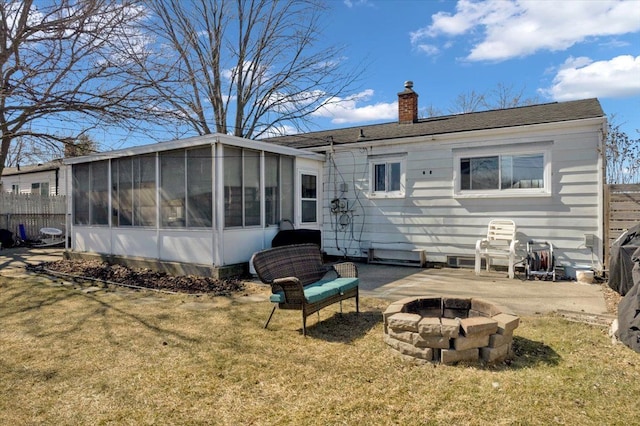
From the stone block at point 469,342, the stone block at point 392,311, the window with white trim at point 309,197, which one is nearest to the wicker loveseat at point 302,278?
the stone block at point 392,311

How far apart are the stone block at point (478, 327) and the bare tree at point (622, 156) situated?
10236 millimetres

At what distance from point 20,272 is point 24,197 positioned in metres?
9.12

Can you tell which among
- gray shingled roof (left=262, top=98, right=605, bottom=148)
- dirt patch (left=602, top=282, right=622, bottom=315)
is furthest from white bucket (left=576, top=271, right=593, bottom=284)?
gray shingled roof (left=262, top=98, right=605, bottom=148)

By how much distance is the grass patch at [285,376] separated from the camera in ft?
9.09

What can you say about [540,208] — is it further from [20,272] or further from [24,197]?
[24,197]

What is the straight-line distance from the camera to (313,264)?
560 cm

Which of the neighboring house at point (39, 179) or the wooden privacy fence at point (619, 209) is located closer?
the wooden privacy fence at point (619, 209)

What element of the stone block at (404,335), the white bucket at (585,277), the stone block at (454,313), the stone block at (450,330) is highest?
the stone block at (450,330)

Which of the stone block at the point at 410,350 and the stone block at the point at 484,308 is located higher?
the stone block at the point at 484,308

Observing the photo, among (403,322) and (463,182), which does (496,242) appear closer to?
(463,182)

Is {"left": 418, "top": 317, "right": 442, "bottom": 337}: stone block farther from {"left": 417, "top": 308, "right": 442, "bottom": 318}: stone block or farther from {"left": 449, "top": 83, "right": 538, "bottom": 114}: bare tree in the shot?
{"left": 449, "top": 83, "right": 538, "bottom": 114}: bare tree

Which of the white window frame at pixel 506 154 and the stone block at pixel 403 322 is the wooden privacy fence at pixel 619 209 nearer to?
the white window frame at pixel 506 154

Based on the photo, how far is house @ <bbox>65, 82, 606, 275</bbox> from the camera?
312 inches

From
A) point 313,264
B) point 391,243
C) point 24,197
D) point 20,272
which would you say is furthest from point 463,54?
point 24,197
